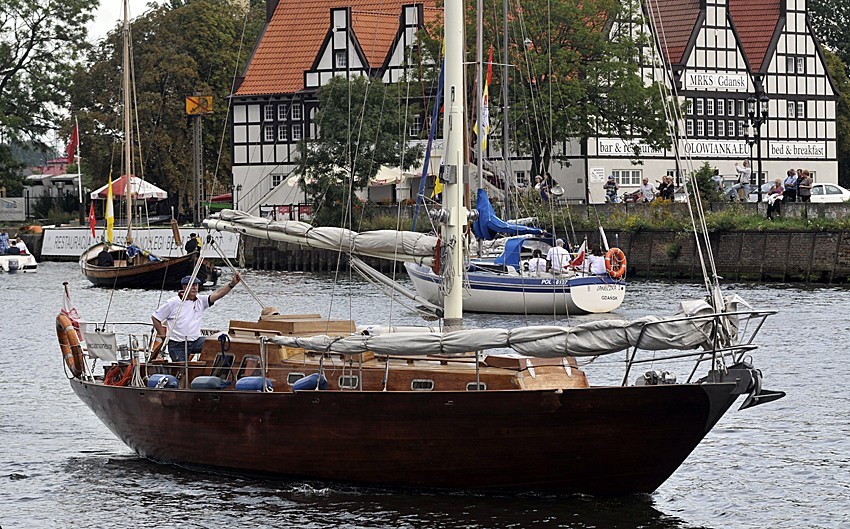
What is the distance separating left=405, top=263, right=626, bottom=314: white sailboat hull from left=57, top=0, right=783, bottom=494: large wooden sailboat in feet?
80.6

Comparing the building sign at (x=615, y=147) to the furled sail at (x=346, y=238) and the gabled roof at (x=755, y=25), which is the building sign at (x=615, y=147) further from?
the furled sail at (x=346, y=238)

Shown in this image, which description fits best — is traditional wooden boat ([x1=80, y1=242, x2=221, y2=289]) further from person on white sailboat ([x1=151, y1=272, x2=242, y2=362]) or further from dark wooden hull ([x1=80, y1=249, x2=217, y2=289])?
person on white sailboat ([x1=151, y1=272, x2=242, y2=362])

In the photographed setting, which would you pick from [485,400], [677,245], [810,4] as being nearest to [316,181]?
[677,245]

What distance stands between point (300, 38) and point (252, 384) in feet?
235

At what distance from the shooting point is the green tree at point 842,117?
94.1m

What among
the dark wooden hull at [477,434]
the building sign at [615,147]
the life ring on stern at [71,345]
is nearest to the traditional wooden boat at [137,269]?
the building sign at [615,147]

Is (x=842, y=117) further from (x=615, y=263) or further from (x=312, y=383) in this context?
(x=312, y=383)

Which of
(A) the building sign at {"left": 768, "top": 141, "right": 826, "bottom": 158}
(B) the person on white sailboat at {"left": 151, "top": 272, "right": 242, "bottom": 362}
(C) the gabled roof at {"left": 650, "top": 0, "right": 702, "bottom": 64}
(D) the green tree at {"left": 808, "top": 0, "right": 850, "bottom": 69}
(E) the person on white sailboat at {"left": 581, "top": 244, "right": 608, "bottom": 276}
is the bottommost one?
(E) the person on white sailboat at {"left": 581, "top": 244, "right": 608, "bottom": 276}

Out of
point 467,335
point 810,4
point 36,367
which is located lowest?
point 36,367

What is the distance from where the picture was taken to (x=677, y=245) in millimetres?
60094

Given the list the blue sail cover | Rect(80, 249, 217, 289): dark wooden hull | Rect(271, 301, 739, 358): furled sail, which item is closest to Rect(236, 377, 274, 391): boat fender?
Rect(271, 301, 739, 358): furled sail

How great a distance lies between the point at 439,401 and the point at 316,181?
54.0 m

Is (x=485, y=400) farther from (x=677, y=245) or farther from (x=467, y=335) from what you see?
(x=677, y=245)

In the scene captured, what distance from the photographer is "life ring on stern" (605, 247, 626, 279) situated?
47375 mm
